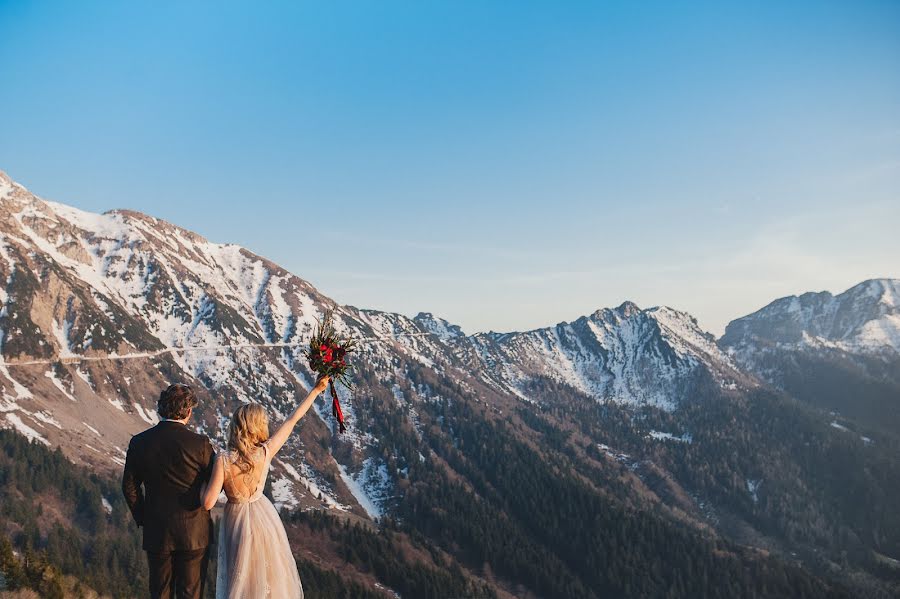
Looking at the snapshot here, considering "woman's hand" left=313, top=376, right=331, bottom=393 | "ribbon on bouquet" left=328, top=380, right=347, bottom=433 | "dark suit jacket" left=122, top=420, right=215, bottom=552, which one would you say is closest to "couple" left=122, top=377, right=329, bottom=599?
"dark suit jacket" left=122, top=420, right=215, bottom=552

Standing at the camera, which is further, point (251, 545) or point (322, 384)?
point (322, 384)

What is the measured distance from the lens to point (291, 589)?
8.48m

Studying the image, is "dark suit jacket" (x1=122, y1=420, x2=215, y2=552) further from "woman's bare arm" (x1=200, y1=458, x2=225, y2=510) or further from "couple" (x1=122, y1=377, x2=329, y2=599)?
"woman's bare arm" (x1=200, y1=458, x2=225, y2=510)

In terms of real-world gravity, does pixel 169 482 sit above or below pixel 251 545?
above

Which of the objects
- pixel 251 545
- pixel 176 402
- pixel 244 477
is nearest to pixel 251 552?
pixel 251 545

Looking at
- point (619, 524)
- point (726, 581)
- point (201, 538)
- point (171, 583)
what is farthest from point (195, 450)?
point (619, 524)

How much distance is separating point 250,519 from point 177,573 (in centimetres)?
128

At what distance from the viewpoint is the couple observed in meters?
7.57

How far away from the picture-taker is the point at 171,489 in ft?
25.1

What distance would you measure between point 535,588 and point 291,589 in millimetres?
173815

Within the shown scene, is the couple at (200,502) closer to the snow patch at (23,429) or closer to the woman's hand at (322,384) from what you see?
the woman's hand at (322,384)

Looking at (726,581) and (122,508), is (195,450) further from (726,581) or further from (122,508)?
(726,581)

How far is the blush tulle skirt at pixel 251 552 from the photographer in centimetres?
795

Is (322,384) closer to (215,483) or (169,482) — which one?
(215,483)
